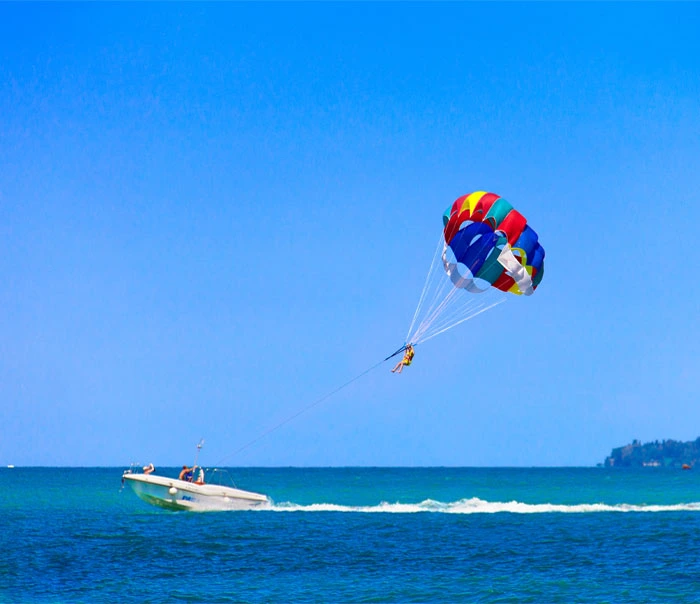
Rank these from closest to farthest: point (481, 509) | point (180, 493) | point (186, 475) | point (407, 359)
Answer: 1. point (407, 359)
2. point (180, 493)
3. point (186, 475)
4. point (481, 509)

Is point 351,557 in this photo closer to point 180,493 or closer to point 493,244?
point 493,244

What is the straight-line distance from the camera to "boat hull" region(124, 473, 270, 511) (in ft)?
A: 120

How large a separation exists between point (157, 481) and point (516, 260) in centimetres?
1804

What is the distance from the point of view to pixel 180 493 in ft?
121

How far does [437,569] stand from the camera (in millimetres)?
23141

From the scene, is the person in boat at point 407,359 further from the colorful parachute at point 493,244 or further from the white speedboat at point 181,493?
the white speedboat at point 181,493

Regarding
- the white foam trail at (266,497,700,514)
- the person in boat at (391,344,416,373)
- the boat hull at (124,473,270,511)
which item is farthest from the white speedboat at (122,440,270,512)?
the person in boat at (391,344,416,373)

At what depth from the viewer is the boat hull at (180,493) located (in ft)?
120

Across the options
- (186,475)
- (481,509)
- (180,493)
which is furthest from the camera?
(481,509)

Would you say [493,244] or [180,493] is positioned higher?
[493,244]

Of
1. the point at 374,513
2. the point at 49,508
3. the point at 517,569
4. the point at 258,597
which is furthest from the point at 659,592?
the point at 49,508

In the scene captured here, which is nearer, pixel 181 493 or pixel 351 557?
pixel 351 557

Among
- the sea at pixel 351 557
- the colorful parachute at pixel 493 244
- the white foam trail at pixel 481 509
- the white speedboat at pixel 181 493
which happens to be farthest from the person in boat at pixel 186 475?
the colorful parachute at pixel 493 244

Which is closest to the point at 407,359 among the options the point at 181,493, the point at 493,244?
the point at 493,244
